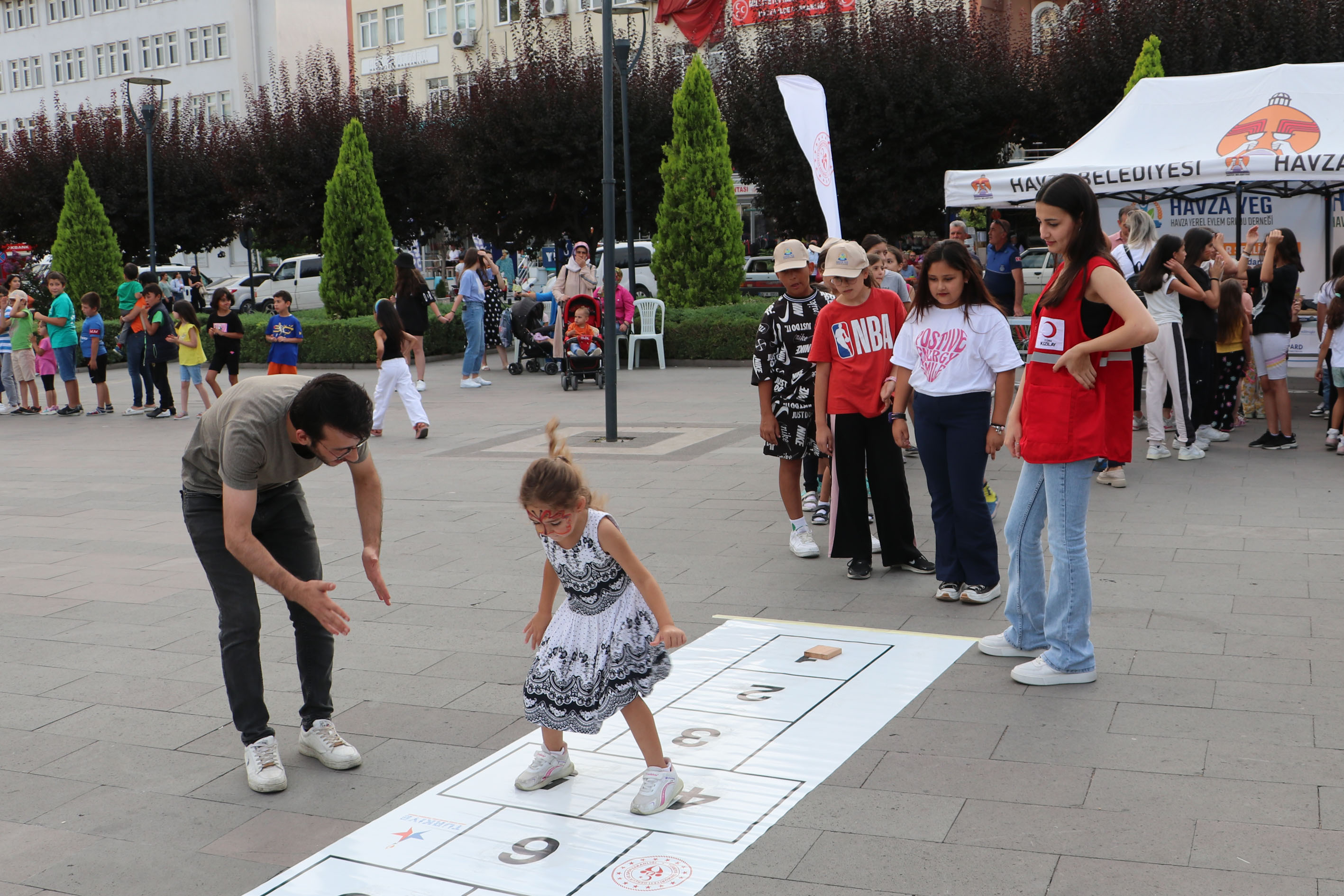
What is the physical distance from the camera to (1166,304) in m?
9.56

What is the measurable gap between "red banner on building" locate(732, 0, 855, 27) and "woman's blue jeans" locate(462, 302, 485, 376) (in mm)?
13906

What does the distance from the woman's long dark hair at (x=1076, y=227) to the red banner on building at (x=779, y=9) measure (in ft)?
79.9

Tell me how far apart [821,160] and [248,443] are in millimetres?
6734

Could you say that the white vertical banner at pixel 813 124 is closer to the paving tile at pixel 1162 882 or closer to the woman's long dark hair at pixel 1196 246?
the woman's long dark hair at pixel 1196 246

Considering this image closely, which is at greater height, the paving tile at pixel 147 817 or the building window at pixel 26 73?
the building window at pixel 26 73

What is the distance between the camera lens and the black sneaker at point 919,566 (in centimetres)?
663

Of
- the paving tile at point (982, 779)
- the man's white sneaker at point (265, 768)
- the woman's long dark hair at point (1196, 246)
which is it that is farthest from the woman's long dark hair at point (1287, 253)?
the man's white sneaker at point (265, 768)

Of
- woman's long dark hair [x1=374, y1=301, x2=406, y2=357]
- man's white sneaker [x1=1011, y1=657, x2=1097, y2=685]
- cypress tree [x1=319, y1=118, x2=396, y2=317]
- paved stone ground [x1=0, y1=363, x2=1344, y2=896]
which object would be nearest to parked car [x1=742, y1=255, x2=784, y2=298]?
cypress tree [x1=319, y1=118, x2=396, y2=317]

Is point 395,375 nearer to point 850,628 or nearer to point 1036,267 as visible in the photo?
point 850,628

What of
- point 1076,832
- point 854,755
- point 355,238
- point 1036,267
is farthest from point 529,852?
point 1036,267

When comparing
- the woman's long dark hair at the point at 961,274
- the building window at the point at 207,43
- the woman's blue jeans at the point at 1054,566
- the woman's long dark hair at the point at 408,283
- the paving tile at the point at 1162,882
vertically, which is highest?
the building window at the point at 207,43

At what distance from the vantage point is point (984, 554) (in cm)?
589

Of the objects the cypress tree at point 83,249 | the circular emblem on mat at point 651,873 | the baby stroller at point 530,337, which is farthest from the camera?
the cypress tree at point 83,249

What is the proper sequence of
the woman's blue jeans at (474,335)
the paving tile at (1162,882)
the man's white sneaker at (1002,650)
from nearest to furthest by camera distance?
the paving tile at (1162,882) < the man's white sneaker at (1002,650) < the woman's blue jeans at (474,335)
